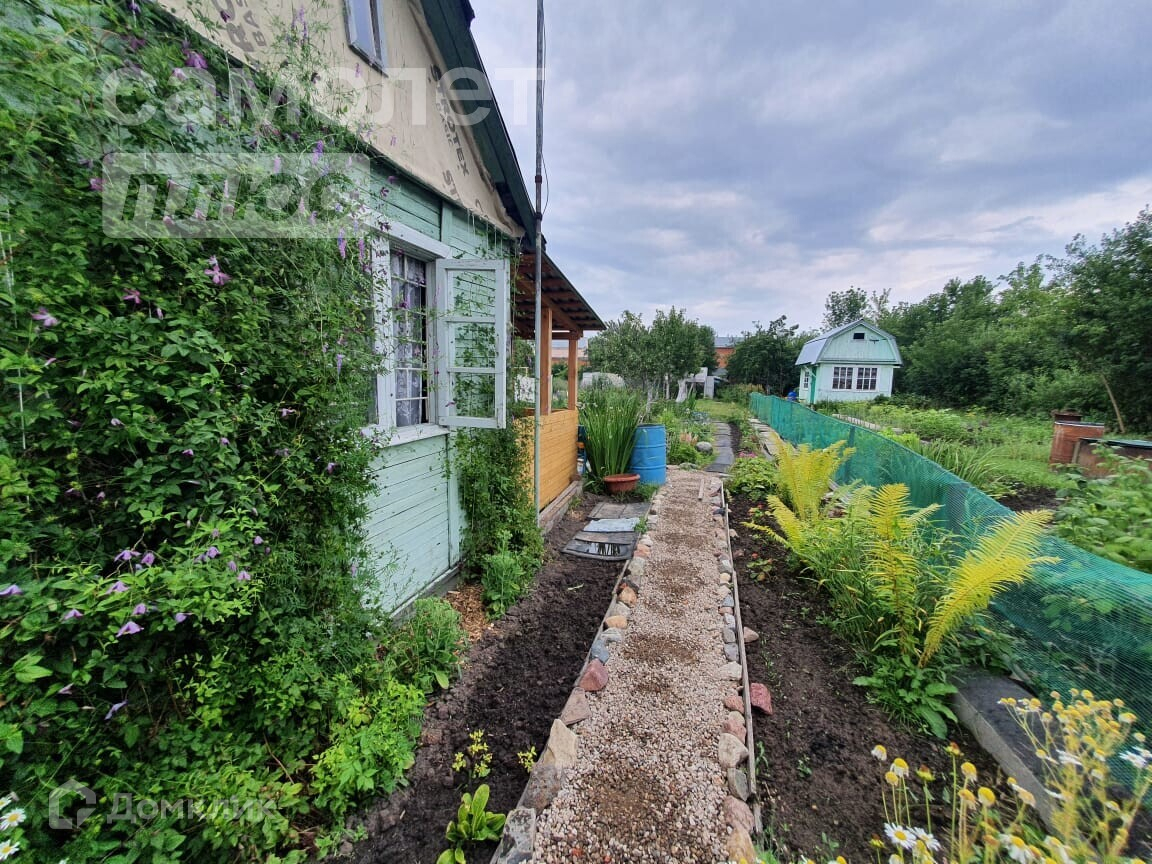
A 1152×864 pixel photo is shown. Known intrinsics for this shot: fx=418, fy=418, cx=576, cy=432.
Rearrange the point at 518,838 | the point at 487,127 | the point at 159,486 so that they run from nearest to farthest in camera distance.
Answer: the point at 159,486, the point at 518,838, the point at 487,127

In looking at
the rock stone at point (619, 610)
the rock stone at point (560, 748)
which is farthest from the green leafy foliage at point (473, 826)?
the rock stone at point (619, 610)

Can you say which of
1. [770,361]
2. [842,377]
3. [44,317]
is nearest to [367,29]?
[44,317]

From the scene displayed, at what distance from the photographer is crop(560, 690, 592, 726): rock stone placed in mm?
2238

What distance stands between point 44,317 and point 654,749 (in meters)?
2.80

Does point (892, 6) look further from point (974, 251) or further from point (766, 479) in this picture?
point (974, 251)

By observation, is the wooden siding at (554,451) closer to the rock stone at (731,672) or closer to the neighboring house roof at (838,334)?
the rock stone at (731,672)

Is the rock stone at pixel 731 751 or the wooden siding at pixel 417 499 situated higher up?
the wooden siding at pixel 417 499

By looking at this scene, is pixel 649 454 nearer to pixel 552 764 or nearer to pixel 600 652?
pixel 600 652

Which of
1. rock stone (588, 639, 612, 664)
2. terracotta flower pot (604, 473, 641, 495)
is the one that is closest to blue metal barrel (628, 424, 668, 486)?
terracotta flower pot (604, 473, 641, 495)

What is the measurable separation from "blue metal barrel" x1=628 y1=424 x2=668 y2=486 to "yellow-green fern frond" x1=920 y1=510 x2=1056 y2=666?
→ 15.8 feet

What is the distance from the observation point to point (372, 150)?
8.26ft

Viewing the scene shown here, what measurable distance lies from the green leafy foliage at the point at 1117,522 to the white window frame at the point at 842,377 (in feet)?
71.6

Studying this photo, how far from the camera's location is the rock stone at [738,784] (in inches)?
72.0

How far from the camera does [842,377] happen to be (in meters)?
22.3
